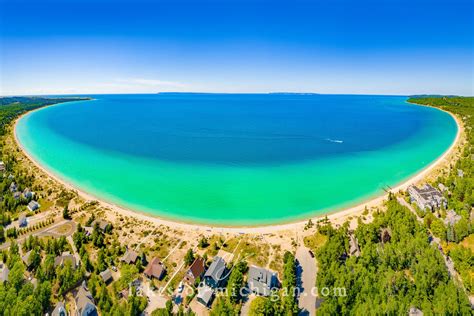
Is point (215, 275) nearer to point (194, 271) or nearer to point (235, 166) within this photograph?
point (194, 271)

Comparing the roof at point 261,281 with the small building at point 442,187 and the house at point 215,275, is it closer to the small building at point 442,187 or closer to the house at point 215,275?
the house at point 215,275

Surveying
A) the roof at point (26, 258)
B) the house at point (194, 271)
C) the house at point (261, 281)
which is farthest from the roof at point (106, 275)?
the house at point (261, 281)

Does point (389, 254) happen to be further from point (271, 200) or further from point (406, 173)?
point (406, 173)

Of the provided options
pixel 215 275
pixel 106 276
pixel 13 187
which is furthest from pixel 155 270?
pixel 13 187

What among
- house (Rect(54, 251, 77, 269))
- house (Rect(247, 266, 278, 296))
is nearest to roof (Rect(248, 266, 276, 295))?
house (Rect(247, 266, 278, 296))

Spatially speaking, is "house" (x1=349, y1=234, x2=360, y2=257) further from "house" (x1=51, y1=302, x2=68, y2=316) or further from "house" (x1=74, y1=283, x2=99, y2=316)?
"house" (x1=51, y1=302, x2=68, y2=316)
